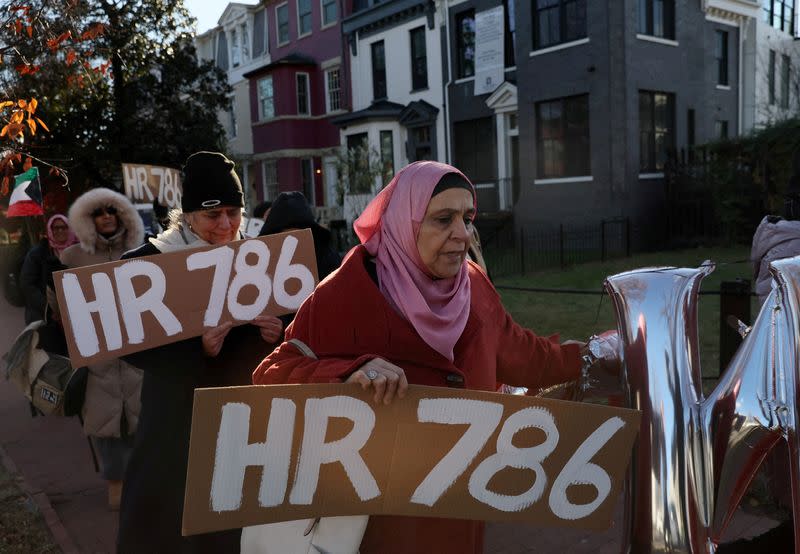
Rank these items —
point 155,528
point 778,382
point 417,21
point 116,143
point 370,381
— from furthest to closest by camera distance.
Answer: point 417,21 → point 116,143 → point 155,528 → point 370,381 → point 778,382

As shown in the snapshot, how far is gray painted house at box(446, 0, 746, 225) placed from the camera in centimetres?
1748

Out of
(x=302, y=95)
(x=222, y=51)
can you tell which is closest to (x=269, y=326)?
(x=302, y=95)

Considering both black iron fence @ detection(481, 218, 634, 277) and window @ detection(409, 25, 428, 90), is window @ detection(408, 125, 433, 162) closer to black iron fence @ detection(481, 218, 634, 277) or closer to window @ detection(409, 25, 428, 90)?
window @ detection(409, 25, 428, 90)

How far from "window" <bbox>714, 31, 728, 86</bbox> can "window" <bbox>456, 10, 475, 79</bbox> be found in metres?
7.54

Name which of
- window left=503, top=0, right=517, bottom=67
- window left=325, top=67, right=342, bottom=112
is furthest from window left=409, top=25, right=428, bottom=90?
window left=325, top=67, right=342, bottom=112

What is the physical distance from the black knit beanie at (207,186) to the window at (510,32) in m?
17.9

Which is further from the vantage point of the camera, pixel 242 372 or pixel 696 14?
pixel 696 14

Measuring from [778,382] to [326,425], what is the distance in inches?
41.8

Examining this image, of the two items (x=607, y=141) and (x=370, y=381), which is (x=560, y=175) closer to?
(x=607, y=141)

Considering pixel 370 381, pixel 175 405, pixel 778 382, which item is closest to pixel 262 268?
pixel 175 405

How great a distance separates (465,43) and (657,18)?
5684 mm

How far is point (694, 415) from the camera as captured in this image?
1.57 m

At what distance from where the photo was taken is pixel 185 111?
22.4m

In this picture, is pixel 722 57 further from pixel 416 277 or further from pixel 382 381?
pixel 382 381
